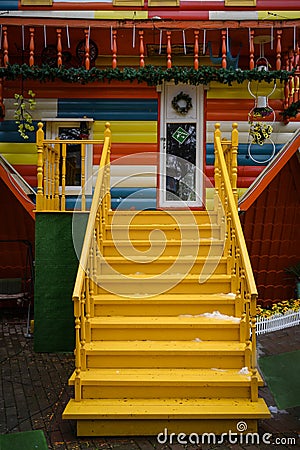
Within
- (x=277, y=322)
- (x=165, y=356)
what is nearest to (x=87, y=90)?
(x=277, y=322)

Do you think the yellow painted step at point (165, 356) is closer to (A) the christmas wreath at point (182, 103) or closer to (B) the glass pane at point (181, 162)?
(B) the glass pane at point (181, 162)

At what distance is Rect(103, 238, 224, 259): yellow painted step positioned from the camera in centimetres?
577

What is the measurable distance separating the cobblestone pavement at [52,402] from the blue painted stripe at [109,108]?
3678mm

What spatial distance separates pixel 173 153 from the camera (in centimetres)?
818

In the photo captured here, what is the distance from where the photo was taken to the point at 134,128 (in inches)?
316

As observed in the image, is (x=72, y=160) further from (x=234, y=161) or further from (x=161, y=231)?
(x=234, y=161)

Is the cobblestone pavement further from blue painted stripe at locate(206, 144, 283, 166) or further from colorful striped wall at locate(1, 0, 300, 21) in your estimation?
colorful striped wall at locate(1, 0, 300, 21)

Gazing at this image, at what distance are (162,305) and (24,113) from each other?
4408mm

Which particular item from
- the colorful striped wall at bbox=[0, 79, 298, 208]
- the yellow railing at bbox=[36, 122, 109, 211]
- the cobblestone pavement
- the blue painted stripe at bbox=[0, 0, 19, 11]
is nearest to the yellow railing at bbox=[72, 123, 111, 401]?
the yellow railing at bbox=[36, 122, 109, 211]

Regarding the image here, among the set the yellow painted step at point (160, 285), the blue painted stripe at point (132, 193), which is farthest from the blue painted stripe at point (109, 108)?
the yellow painted step at point (160, 285)

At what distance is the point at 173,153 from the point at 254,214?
1.89m

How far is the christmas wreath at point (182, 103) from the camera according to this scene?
8.05m

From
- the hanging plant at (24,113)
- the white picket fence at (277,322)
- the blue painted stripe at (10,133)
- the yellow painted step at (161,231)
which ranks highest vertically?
the hanging plant at (24,113)

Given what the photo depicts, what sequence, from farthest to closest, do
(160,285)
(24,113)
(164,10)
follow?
(164,10)
(24,113)
(160,285)
